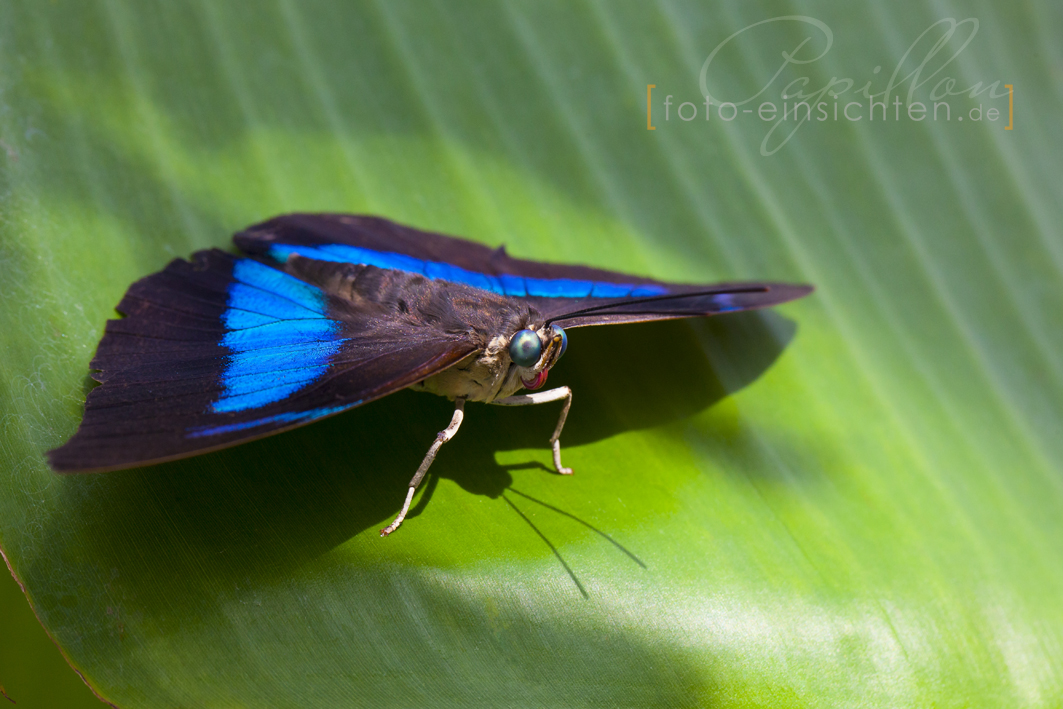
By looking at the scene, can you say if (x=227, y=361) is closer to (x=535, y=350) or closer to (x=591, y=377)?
(x=535, y=350)

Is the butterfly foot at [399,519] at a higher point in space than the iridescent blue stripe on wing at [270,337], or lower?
lower

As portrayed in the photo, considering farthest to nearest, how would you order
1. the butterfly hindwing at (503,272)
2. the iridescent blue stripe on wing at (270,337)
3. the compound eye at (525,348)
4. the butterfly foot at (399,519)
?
the butterfly hindwing at (503,272)
the compound eye at (525,348)
the butterfly foot at (399,519)
the iridescent blue stripe on wing at (270,337)

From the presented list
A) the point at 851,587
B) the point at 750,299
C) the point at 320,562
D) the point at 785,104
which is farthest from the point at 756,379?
the point at 320,562

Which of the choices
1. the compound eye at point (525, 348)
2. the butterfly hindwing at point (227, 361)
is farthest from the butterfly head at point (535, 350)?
the butterfly hindwing at point (227, 361)

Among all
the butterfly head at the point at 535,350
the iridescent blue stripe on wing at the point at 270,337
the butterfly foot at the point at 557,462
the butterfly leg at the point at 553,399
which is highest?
the iridescent blue stripe on wing at the point at 270,337

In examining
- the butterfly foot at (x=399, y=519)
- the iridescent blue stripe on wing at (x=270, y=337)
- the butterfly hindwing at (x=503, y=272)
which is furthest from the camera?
the butterfly hindwing at (x=503, y=272)

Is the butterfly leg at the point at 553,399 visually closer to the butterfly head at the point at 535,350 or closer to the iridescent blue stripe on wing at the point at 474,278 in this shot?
the butterfly head at the point at 535,350

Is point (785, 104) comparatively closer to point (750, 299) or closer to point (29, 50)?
point (750, 299)

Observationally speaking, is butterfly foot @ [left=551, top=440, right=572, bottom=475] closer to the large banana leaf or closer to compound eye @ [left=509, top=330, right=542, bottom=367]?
the large banana leaf

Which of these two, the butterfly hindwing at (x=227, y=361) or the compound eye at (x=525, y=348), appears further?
the compound eye at (x=525, y=348)
